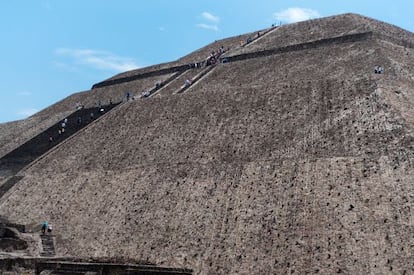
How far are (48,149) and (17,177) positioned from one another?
5538mm

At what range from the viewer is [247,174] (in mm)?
22078

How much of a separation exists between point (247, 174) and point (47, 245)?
356 inches

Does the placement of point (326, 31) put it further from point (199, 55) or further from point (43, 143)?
point (43, 143)

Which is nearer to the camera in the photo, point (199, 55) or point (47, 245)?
point (47, 245)

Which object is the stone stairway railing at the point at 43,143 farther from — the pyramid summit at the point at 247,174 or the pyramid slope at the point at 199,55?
the pyramid slope at the point at 199,55

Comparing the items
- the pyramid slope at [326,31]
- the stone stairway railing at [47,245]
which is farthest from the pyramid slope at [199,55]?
the stone stairway railing at [47,245]

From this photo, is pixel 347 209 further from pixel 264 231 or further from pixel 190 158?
pixel 190 158

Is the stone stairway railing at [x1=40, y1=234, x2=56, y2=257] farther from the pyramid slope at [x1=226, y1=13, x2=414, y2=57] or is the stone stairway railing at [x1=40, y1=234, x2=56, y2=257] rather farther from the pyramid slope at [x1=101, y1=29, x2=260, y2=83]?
the pyramid slope at [x1=101, y1=29, x2=260, y2=83]

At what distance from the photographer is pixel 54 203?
26125 millimetres

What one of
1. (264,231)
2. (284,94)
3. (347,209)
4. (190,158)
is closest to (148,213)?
(190,158)

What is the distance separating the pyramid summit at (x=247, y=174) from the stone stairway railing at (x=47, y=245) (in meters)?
0.19

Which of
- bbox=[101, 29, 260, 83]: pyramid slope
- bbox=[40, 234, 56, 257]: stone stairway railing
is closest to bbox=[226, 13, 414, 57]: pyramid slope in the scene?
bbox=[101, 29, 260, 83]: pyramid slope

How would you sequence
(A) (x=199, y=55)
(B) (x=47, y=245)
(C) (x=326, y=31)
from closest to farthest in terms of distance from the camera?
(B) (x=47, y=245)
(C) (x=326, y=31)
(A) (x=199, y=55)

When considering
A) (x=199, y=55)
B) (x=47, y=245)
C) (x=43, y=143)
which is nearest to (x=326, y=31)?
(x=199, y=55)
